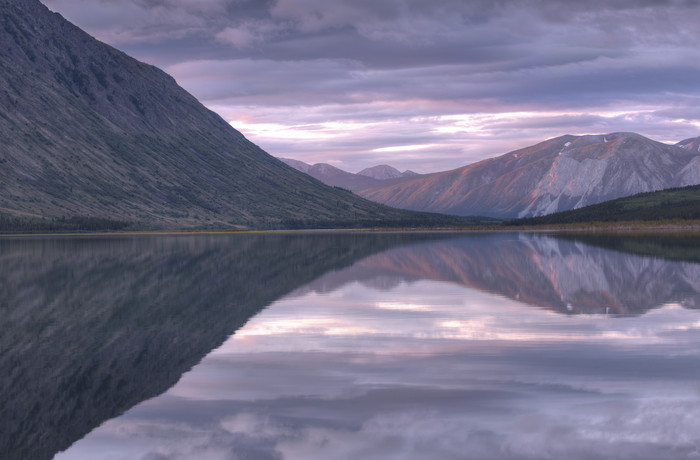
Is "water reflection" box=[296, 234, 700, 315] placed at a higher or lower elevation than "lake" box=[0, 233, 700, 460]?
higher

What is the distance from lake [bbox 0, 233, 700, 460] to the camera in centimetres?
1555

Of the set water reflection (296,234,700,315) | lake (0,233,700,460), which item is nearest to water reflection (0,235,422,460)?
lake (0,233,700,460)

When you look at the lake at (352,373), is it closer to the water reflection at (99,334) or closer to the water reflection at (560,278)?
the water reflection at (99,334)

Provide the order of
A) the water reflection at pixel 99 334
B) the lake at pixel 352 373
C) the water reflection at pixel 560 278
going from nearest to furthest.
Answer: the lake at pixel 352 373, the water reflection at pixel 99 334, the water reflection at pixel 560 278

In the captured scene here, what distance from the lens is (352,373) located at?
853 inches

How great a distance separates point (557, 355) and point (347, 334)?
8516 millimetres

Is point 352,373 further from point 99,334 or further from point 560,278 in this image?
point 560,278

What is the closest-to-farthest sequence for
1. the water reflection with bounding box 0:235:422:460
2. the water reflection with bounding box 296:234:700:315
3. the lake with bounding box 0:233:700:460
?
the lake with bounding box 0:233:700:460, the water reflection with bounding box 0:235:422:460, the water reflection with bounding box 296:234:700:315

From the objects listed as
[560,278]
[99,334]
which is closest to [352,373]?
[99,334]

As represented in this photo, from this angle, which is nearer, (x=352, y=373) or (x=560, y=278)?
(x=352, y=373)

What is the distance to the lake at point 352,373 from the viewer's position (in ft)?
51.0

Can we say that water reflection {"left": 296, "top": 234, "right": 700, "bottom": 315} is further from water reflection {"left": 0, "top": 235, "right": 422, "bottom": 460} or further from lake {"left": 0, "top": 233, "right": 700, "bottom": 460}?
water reflection {"left": 0, "top": 235, "right": 422, "bottom": 460}

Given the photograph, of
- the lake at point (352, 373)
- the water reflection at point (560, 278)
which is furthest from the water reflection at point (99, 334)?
the water reflection at point (560, 278)

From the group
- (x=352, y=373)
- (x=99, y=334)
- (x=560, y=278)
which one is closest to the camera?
(x=352, y=373)
